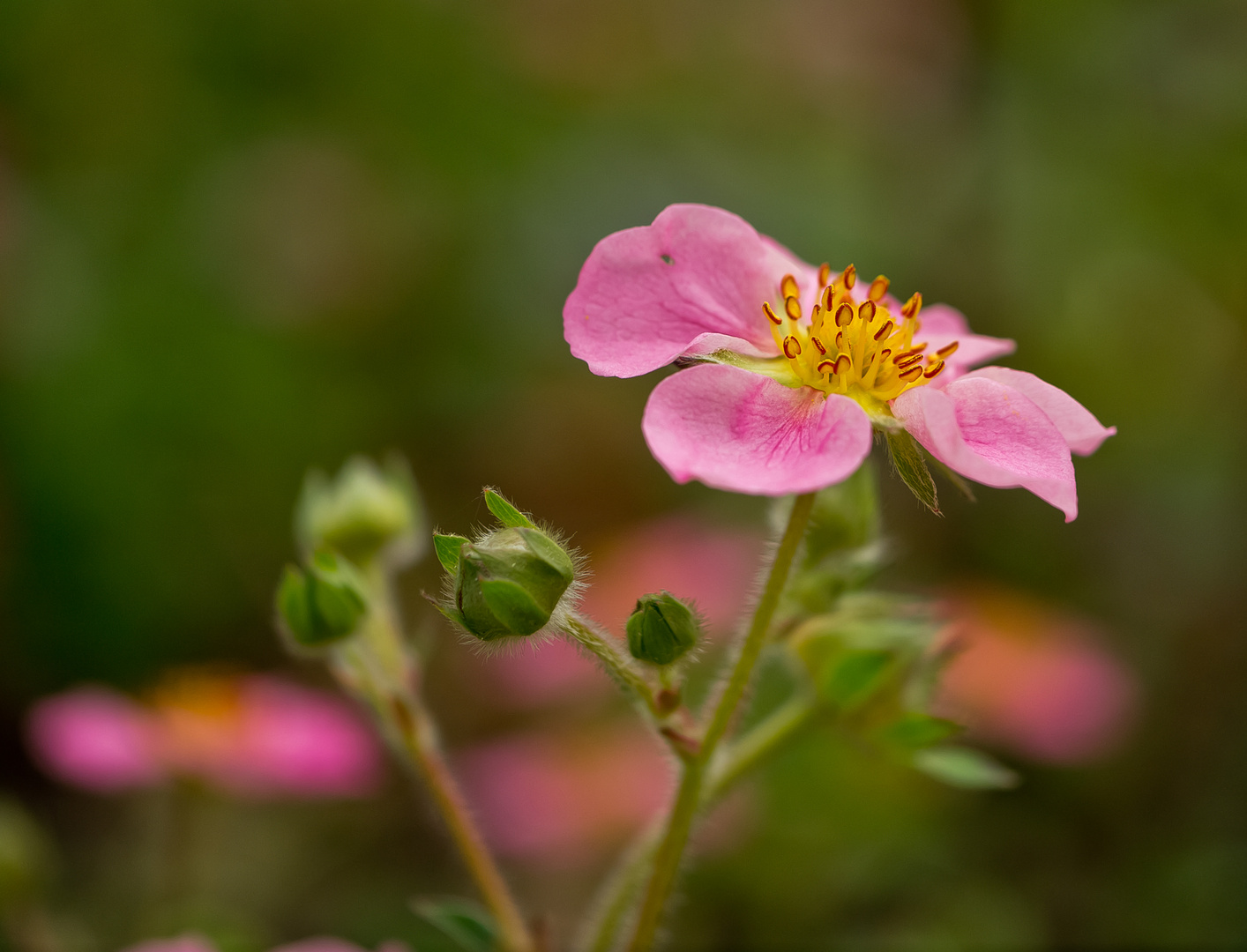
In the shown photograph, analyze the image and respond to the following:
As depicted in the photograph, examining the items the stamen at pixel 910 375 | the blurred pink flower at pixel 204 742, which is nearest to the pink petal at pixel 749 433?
the stamen at pixel 910 375

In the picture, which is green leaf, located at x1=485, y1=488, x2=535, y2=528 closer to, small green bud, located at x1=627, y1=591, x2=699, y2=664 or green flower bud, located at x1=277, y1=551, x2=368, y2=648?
small green bud, located at x1=627, y1=591, x2=699, y2=664

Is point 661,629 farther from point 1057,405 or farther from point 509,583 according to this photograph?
point 1057,405

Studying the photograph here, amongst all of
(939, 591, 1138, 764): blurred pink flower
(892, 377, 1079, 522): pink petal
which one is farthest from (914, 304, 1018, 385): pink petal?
(939, 591, 1138, 764): blurred pink flower

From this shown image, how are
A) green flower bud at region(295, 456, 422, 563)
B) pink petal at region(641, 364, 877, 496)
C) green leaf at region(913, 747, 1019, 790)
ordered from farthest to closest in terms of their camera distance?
green flower bud at region(295, 456, 422, 563) → green leaf at region(913, 747, 1019, 790) → pink petal at region(641, 364, 877, 496)

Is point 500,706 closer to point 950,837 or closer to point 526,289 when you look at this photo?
point 950,837

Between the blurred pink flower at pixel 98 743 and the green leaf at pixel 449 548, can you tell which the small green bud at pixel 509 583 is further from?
the blurred pink flower at pixel 98 743

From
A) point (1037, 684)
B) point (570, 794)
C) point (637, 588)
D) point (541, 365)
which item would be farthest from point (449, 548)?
point (541, 365)

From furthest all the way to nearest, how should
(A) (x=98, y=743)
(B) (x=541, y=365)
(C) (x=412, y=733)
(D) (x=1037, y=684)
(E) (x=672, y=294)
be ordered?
(B) (x=541, y=365) < (D) (x=1037, y=684) < (A) (x=98, y=743) < (C) (x=412, y=733) < (E) (x=672, y=294)
